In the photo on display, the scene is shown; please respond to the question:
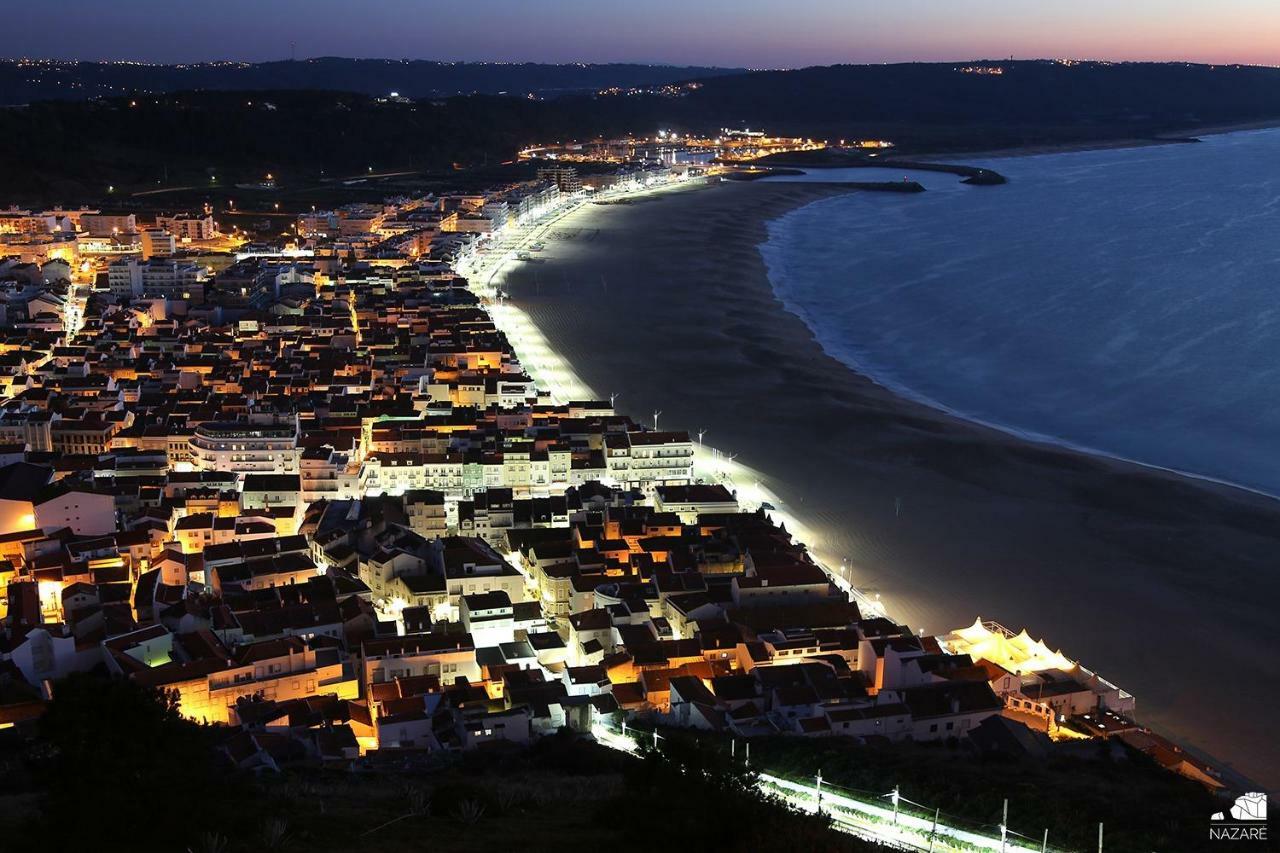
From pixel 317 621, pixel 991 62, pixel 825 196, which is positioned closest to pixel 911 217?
pixel 825 196

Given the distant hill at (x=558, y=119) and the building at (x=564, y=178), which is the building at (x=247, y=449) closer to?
the distant hill at (x=558, y=119)

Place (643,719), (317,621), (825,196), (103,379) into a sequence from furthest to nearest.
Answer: (825,196) → (103,379) → (317,621) → (643,719)

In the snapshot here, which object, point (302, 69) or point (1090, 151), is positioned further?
point (302, 69)

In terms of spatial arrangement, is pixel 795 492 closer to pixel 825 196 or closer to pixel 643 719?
pixel 643 719

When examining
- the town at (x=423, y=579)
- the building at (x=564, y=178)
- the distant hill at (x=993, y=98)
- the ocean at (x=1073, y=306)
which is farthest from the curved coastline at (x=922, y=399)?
the distant hill at (x=993, y=98)

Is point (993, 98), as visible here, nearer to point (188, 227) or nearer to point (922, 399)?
point (188, 227)

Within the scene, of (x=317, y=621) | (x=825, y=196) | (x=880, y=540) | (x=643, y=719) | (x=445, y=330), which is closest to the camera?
(x=643, y=719)

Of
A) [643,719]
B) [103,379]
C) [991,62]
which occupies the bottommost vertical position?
[643,719]
